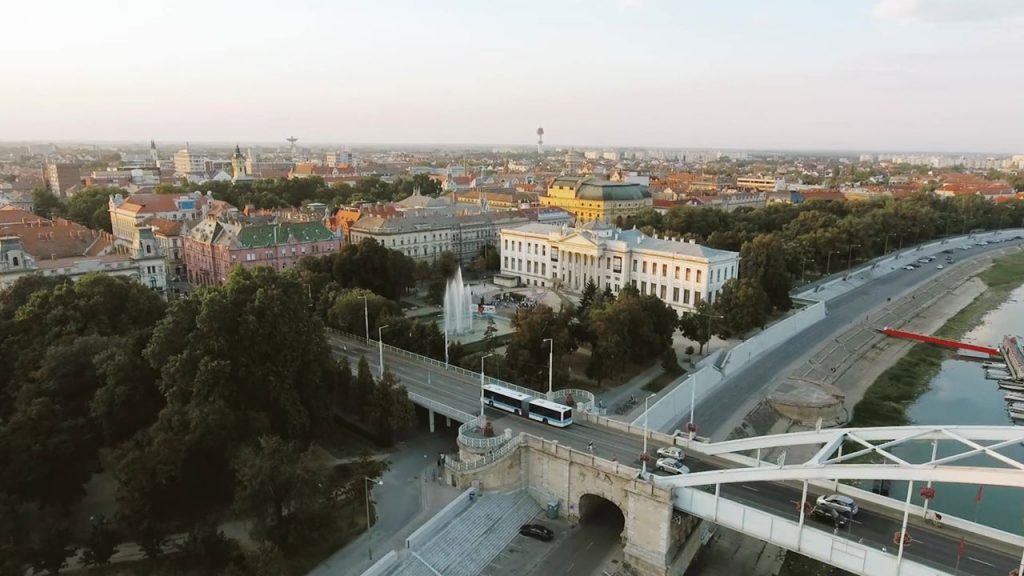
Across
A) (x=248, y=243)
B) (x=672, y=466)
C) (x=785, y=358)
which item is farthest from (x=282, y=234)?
(x=672, y=466)

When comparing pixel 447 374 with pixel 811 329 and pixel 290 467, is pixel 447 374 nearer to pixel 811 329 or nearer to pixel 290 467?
pixel 290 467

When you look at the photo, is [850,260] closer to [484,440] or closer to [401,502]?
[484,440]

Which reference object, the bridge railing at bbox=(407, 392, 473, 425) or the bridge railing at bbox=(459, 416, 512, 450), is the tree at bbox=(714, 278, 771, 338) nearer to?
the bridge railing at bbox=(407, 392, 473, 425)

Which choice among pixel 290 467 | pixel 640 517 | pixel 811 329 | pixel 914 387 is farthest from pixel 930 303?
pixel 290 467

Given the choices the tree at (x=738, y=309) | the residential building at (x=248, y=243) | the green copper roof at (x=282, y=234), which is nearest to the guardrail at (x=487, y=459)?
the tree at (x=738, y=309)

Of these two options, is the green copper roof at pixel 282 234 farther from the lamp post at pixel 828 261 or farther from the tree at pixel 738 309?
the lamp post at pixel 828 261

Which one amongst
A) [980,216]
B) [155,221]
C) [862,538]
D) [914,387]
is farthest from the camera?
[980,216]
